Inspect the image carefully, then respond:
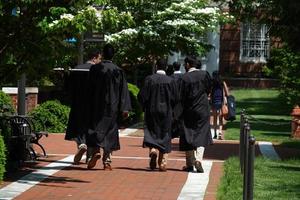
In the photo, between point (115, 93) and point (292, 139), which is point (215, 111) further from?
point (115, 93)

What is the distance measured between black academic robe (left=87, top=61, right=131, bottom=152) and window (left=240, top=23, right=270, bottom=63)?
32.5 meters

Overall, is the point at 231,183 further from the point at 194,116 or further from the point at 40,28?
the point at 40,28

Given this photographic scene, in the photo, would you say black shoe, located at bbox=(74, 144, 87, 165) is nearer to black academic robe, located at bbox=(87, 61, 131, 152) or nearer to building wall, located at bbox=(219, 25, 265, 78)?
black academic robe, located at bbox=(87, 61, 131, 152)

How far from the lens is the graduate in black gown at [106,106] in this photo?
12688 mm

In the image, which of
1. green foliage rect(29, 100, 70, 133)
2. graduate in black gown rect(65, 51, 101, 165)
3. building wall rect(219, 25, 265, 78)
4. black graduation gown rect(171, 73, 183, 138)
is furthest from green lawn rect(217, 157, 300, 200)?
building wall rect(219, 25, 265, 78)

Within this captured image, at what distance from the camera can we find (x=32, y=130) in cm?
1391

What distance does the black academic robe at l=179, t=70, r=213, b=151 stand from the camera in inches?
514

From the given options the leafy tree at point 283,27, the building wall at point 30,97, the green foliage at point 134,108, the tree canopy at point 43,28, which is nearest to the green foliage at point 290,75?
the leafy tree at point 283,27

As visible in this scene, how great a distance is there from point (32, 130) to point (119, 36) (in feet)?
35.4

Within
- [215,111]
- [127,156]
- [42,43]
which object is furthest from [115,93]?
[215,111]

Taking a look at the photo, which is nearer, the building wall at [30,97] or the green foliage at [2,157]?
the green foliage at [2,157]

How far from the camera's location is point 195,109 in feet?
43.0

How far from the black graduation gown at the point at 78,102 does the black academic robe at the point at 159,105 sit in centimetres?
98

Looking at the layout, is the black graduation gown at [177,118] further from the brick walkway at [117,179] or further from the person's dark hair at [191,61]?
the brick walkway at [117,179]
